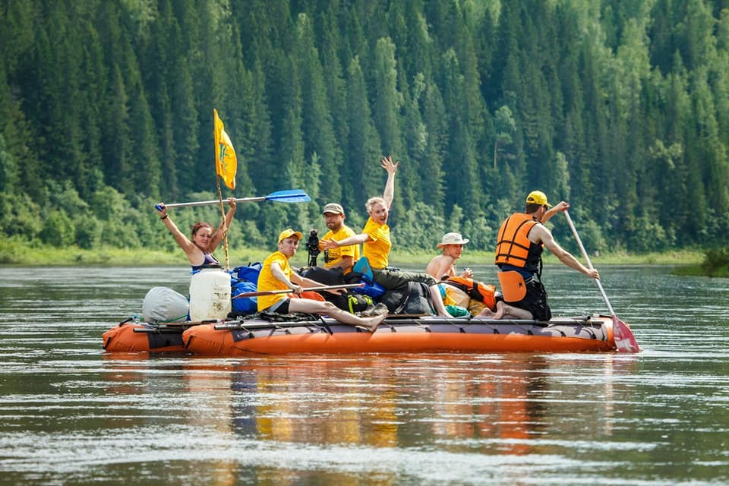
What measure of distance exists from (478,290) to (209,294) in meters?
3.66

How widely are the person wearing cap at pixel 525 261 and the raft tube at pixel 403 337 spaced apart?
20 cm

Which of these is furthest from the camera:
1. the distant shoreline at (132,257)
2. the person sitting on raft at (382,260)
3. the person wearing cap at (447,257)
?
the distant shoreline at (132,257)

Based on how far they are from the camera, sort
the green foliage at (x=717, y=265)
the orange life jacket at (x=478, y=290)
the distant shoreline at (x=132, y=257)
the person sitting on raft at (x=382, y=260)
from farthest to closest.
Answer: the distant shoreline at (x=132, y=257) < the green foliage at (x=717, y=265) < the orange life jacket at (x=478, y=290) < the person sitting on raft at (x=382, y=260)

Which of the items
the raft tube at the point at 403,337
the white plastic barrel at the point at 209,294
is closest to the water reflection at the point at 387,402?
the raft tube at the point at 403,337

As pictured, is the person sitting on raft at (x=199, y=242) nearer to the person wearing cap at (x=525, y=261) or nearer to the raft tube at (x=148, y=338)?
the raft tube at (x=148, y=338)

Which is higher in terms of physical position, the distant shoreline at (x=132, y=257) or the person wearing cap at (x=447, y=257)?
the person wearing cap at (x=447, y=257)

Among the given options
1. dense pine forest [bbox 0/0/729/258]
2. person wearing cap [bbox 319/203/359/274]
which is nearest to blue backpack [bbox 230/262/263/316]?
person wearing cap [bbox 319/203/359/274]

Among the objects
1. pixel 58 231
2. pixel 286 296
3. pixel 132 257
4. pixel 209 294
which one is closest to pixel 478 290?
pixel 286 296

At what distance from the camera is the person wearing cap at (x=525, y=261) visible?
1814 centimetres

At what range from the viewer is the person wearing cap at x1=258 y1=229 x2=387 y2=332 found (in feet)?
58.9

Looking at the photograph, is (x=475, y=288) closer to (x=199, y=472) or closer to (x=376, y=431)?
(x=376, y=431)

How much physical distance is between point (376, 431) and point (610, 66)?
382 ft

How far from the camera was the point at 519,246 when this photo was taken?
59.6ft

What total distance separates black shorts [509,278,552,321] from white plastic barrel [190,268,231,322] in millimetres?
3582
